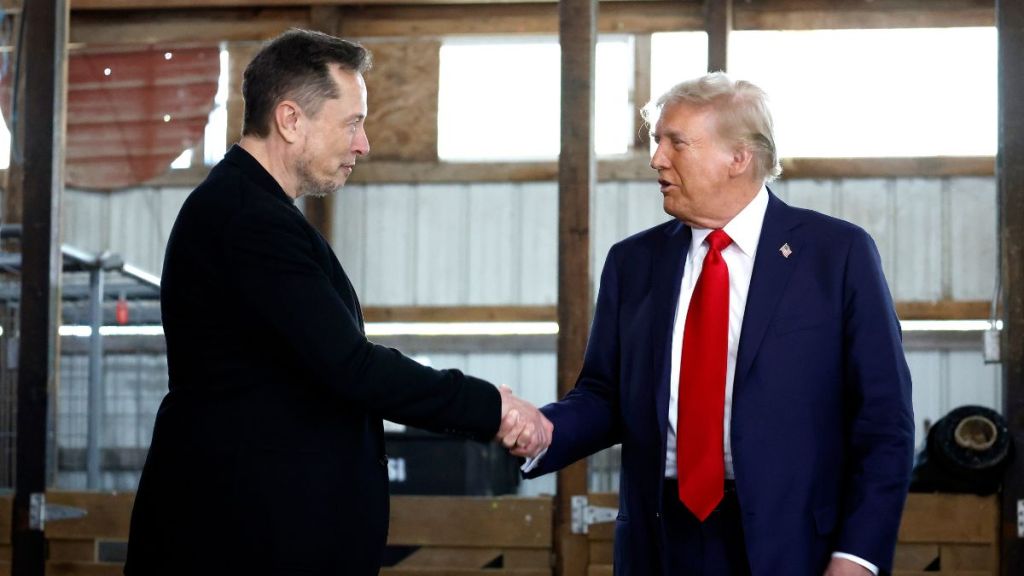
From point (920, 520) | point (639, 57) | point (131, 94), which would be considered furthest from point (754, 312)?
point (639, 57)

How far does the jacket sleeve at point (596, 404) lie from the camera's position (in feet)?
9.34

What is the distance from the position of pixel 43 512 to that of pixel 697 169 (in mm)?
3353

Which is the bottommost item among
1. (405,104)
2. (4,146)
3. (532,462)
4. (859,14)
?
(532,462)

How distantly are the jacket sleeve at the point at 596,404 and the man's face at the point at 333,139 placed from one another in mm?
584

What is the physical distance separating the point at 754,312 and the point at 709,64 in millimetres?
3438

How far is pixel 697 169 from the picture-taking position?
8.89ft

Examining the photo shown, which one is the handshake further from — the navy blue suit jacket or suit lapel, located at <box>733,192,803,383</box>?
suit lapel, located at <box>733,192,803,383</box>

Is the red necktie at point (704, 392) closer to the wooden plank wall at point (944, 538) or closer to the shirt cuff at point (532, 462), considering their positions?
the shirt cuff at point (532, 462)

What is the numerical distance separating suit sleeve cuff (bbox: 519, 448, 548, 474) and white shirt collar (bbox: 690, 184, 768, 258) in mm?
519

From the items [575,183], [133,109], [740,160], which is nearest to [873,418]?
[740,160]

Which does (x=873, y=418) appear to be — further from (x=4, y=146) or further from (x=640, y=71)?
(x=640, y=71)

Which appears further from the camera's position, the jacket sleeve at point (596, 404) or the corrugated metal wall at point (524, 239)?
the corrugated metal wall at point (524, 239)

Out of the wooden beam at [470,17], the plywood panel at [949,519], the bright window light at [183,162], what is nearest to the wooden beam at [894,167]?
the wooden beam at [470,17]

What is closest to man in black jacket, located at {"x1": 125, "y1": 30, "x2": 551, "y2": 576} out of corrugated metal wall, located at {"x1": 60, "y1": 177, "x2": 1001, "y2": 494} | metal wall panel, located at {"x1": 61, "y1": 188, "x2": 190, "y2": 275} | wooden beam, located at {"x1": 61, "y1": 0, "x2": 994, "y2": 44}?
wooden beam, located at {"x1": 61, "y1": 0, "x2": 994, "y2": 44}
